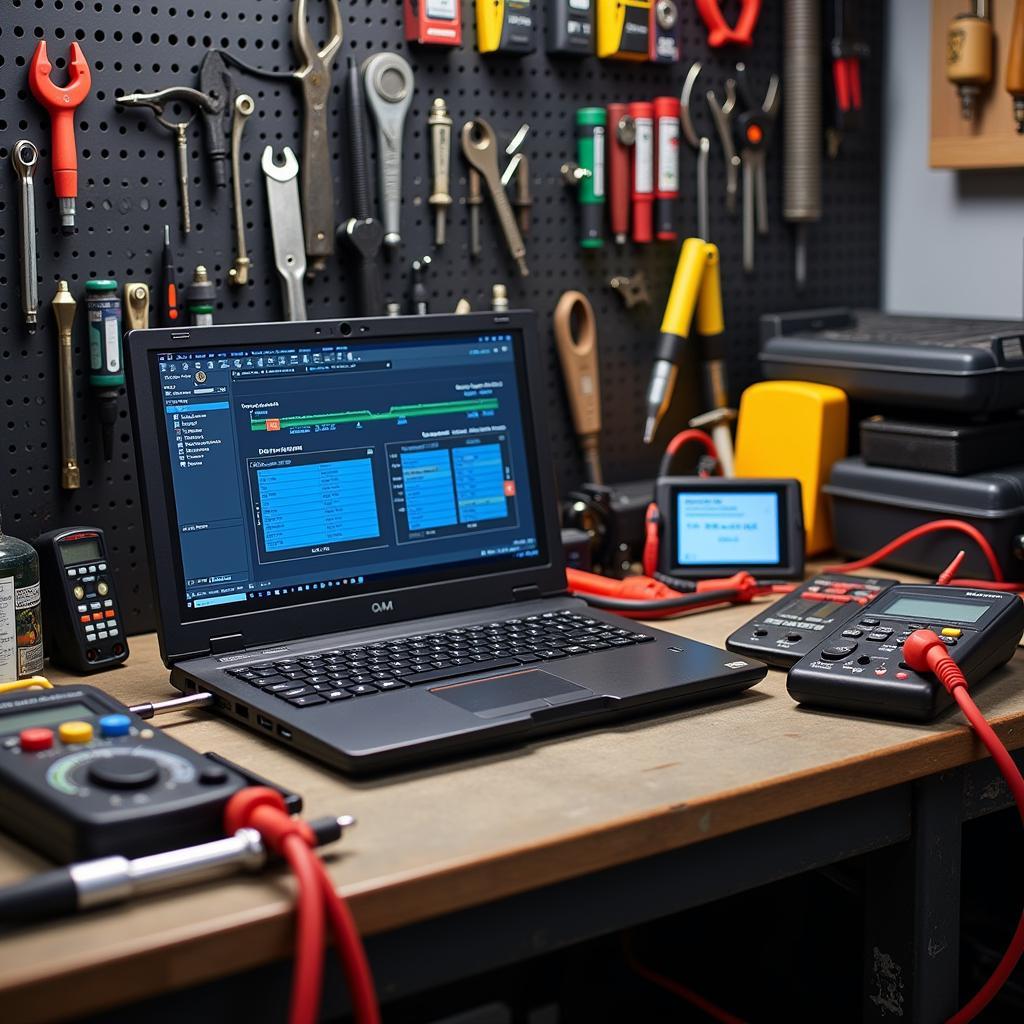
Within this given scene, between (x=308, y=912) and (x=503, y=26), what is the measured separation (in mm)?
1155

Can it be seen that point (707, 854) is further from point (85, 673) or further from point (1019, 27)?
point (1019, 27)

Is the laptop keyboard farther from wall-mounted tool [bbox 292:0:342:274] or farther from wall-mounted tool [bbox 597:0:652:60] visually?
wall-mounted tool [bbox 597:0:652:60]

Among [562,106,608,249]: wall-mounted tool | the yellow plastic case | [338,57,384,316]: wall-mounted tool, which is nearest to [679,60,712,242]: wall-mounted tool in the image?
[562,106,608,249]: wall-mounted tool

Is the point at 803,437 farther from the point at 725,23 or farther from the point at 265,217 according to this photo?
the point at 265,217

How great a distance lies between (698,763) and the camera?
1.01 metres

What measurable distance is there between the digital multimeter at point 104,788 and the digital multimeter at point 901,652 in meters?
0.50

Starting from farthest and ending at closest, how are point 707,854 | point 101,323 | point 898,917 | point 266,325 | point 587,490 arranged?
point 587,490 → point 101,323 → point 266,325 → point 898,917 → point 707,854

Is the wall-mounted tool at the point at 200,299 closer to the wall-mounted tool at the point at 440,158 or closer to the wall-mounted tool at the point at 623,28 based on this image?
the wall-mounted tool at the point at 440,158

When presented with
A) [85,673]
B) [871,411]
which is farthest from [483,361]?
[871,411]

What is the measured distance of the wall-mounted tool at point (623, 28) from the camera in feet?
5.49

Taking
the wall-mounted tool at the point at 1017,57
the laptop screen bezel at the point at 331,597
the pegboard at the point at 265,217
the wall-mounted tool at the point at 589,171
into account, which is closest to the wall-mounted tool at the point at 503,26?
the pegboard at the point at 265,217

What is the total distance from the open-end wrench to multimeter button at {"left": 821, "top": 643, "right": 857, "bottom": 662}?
0.70m

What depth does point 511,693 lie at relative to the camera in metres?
1.10

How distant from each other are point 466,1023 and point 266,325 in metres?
0.75
